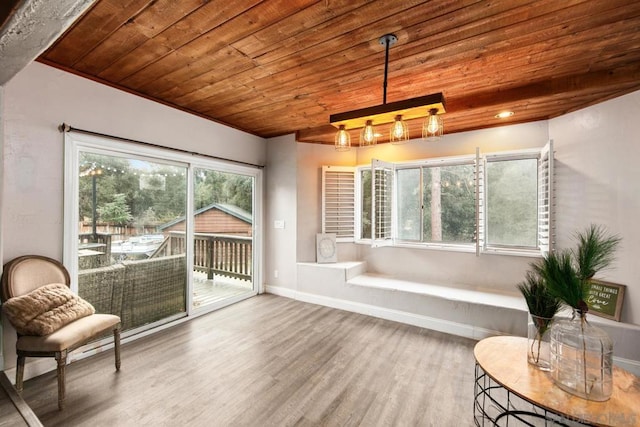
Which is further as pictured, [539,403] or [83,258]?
[83,258]

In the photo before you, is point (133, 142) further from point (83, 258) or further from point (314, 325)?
point (314, 325)

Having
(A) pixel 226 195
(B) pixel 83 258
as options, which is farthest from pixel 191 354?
(A) pixel 226 195

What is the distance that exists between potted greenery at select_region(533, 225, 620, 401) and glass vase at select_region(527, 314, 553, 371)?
0.23ft

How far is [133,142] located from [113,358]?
2.15 meters

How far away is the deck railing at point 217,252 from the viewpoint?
3.47 metres

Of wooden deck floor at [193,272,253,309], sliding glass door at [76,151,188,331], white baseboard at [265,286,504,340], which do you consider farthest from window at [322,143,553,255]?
sliding glass door at [76,151,188,331]

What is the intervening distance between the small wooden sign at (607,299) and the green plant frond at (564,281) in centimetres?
161

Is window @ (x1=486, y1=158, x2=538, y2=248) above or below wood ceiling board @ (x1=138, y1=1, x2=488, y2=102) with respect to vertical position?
below

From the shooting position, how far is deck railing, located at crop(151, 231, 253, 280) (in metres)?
3.47

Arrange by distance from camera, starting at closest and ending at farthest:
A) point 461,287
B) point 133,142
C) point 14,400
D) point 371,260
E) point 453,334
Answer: point 14,400, point 133,142, point 453,334, point 461,287, point 371,260

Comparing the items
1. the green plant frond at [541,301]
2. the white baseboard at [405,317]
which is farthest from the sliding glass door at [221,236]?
the green plant frond at [541,301]

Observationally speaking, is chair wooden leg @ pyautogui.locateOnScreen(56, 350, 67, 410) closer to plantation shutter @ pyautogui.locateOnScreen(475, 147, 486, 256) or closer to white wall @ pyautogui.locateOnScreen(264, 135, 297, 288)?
white wall @ pyautogui.locateOnScreen(264, 135, 297, 288)

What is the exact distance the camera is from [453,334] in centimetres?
325

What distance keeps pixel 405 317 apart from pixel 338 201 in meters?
1.99
